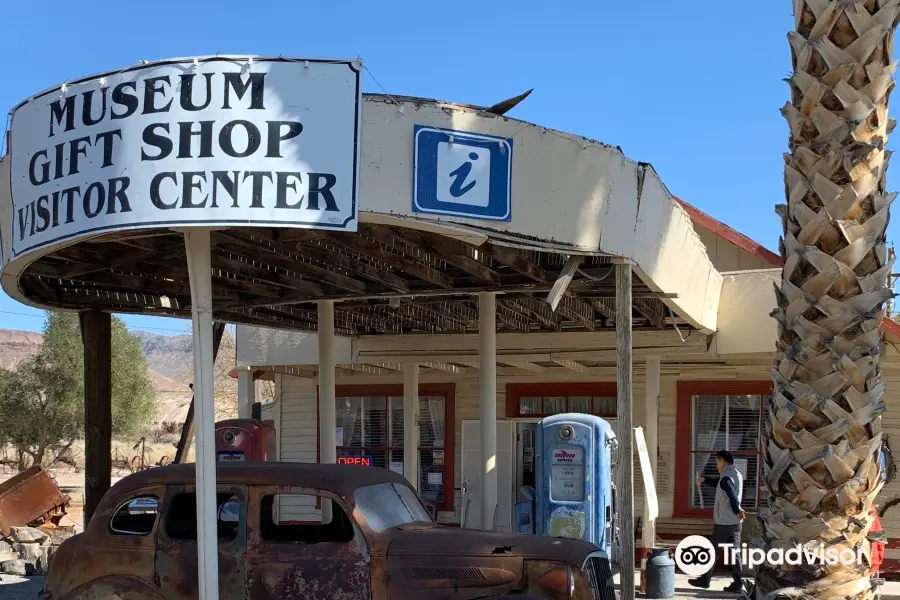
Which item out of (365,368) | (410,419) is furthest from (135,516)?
(365,368)

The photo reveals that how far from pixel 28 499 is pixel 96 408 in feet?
29.8

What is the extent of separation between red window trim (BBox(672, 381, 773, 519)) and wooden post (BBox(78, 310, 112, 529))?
27.2 feet

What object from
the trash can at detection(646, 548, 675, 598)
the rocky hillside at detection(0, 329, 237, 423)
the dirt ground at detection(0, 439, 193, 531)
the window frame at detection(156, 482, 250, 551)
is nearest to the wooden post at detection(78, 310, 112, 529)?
the window frame at detection(156, 482, 250, 551)

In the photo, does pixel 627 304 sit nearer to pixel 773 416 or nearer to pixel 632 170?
pixel 632 170

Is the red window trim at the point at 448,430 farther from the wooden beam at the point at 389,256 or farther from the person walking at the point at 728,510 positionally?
the wooden beam at the point at 389,256

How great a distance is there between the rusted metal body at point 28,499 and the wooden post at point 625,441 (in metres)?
13.5

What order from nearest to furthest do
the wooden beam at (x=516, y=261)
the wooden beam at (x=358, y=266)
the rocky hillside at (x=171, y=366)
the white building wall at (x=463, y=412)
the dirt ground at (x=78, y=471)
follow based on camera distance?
the wooden beam at (x=516, y=261), the wooden beam at (x=358, y=266), the white building wall at (x=463, y=412), the dirt ground at (x=78, y=471), the rocky hillside at (x=171, y=366)

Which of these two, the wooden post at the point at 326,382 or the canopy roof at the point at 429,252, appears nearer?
the canopy roof at the point at 429,252

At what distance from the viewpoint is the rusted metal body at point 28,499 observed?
18.5 metres

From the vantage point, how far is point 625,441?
8.46m

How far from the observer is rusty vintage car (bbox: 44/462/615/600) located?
260 inches

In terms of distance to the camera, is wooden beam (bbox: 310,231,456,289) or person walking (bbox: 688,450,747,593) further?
person walking (bbox: 688,450,747,593)

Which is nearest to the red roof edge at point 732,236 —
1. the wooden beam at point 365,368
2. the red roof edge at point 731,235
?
the red roof edge at point 731,235

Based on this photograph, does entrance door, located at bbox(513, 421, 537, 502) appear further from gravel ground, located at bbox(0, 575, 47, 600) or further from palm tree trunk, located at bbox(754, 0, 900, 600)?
palm tree trunk, located at bbox(754, 0, 900, 600)
